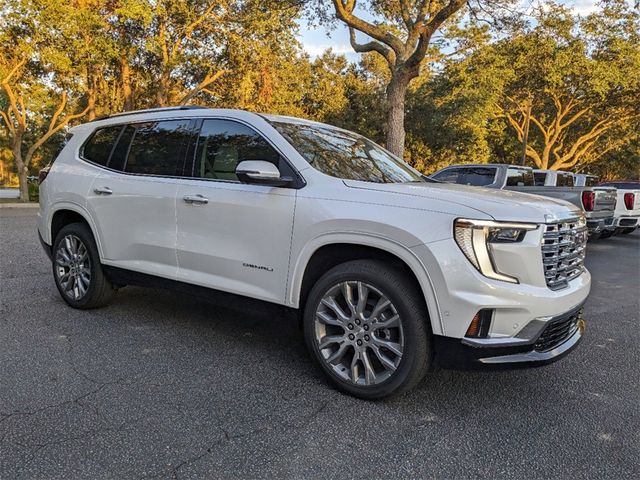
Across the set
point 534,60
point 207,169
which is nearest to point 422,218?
point 207,169

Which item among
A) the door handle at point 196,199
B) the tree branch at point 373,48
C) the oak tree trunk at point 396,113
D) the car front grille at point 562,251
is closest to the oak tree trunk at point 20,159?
the tree branch at point 373,48

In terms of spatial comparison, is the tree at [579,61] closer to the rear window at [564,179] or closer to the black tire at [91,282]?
the rear window at [564,179]

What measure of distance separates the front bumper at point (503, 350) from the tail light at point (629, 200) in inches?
408

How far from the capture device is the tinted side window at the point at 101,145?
4660 millimetres

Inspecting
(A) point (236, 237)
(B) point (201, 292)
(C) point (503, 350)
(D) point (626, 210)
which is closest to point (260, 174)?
(A) point (236, 237)

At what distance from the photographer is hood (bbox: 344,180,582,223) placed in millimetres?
2768

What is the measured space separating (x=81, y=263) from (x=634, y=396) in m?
4.71

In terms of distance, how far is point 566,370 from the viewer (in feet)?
12.2

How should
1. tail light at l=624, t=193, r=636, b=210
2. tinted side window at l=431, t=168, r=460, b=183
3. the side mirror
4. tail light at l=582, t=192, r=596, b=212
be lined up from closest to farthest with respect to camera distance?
the side mirror < tail light at l=582, t=192, r=596, b=212 < tinted side window at l=431, t=168, r=460, b=183 < tail light at l=624, t=193, r=636, b=210

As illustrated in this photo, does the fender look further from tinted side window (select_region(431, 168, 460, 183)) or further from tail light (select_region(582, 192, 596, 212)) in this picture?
tinted side window (select_region(431, 168, 460, 183))

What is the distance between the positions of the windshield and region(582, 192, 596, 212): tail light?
6509 mm

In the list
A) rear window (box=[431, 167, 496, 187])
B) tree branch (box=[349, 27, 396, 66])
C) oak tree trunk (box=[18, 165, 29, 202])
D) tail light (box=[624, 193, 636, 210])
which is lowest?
oak tree trunk (box=[18, 165, 29, 202])

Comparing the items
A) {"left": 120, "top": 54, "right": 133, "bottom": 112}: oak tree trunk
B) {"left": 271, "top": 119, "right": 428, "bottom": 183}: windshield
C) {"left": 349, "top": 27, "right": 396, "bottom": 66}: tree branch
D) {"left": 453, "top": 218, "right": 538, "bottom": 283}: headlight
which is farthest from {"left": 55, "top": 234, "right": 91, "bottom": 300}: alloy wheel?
{"left": 120, "top": 54, "right": 133, "bottom": 112}: oak tree trunk

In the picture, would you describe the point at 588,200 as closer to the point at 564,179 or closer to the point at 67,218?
the point at 564,179
